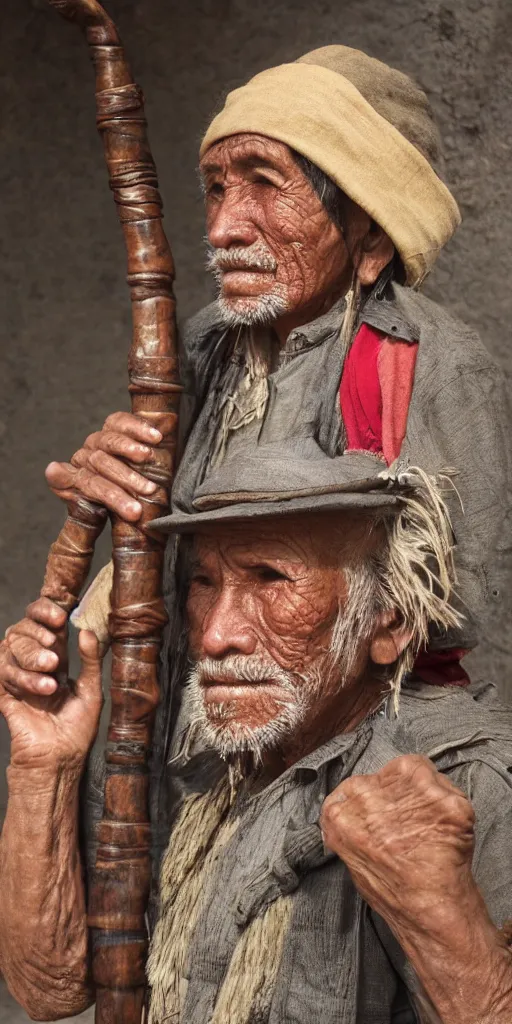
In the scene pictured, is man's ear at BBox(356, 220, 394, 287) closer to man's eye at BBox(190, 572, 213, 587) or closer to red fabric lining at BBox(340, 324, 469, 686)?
red fabric lining at BBox(340, 324, 469, 686)

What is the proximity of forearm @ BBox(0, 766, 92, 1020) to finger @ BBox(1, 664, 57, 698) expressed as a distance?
0.09 m

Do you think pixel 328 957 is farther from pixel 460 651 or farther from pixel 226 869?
pixel 460 651

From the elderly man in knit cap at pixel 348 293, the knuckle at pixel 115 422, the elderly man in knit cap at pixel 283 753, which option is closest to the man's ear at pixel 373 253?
the elderly man in knit cap at pixel 348 293

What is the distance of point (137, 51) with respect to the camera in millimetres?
2500

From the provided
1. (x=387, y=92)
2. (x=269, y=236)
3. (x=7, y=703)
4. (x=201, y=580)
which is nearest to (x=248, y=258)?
(x=269, y=236)

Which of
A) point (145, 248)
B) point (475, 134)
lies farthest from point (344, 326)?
point (475, 134)

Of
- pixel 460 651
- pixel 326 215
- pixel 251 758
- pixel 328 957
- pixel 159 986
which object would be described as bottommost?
pixel 159 986

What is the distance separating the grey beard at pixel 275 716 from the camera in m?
1.74

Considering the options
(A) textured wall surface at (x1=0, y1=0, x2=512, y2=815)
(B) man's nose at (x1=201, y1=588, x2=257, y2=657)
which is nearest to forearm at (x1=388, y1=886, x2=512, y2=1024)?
(B) man's nose at (x1=201, y1=588, x2=257, y2=657)

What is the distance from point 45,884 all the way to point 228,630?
0.39 meters

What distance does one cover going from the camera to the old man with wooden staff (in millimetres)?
1691

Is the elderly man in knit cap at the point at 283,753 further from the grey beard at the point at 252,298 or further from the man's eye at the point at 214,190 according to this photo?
the man's eye at the point at 214,190

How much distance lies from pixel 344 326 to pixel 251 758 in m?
0.51

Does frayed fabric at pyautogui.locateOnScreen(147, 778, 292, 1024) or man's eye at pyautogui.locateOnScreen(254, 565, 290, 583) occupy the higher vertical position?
man's eye at pyautogui.locateOnScreen(254, 565, 290, 583)
